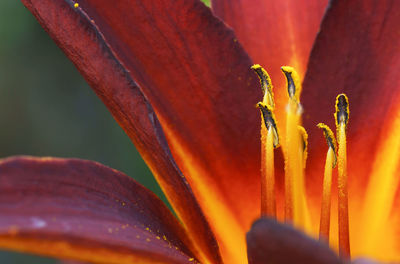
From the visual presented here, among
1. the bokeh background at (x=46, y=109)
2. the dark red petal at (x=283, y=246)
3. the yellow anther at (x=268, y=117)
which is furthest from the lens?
the bokeh background at (x=46, y=109)

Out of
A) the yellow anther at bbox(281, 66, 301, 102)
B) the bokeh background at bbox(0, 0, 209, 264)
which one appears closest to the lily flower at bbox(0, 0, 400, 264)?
the yellow anther at bbox(281, 66, 301, 102)

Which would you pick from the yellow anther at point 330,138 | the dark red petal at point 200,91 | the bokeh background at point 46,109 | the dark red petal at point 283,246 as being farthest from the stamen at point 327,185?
the bokeh background at point 46,109

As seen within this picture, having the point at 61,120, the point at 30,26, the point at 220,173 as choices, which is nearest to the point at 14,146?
the point at 61,120

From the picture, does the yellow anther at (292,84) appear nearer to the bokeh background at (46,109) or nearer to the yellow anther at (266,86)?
the yellow anther at (266,86)

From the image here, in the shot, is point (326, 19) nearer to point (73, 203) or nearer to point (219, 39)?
point (219, 39)

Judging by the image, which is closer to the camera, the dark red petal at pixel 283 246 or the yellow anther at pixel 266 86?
the dark red petal at pixel 283 246

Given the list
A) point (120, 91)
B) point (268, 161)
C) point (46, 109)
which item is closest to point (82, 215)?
point (120, 91)

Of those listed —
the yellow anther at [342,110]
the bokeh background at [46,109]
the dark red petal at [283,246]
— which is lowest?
the dark red petal at [283,246]

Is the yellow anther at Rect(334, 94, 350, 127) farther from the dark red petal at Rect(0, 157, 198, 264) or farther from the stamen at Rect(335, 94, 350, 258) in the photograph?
the dark red petal at Rect(0, 157, 198, 264)
